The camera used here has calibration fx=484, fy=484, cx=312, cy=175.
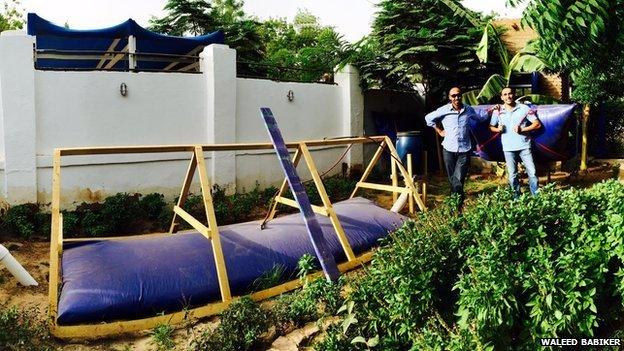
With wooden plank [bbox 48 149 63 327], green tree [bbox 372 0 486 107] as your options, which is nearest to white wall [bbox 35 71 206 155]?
wooden plank [bbox 48 149 63 327]

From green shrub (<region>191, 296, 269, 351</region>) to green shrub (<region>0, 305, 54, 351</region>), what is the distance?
114 centimetres

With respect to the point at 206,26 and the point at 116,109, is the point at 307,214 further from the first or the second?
the point at 206,26

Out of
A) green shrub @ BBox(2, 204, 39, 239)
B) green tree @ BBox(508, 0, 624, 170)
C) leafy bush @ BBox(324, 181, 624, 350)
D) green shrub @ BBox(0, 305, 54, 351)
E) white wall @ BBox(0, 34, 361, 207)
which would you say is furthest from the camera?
white wall @ BBox(0, 34, 361, 207)

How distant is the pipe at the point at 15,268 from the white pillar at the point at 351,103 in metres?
6.76

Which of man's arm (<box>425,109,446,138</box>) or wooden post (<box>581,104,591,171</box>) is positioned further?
wooden post (<box>581,104,591,171</box>)

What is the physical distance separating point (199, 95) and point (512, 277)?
6.46m

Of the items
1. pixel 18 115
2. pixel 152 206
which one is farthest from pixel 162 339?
pixel 18 115

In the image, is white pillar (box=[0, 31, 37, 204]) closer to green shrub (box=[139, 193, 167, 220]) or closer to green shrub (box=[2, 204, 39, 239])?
green shrub (box=[2, 204, 39, 239])

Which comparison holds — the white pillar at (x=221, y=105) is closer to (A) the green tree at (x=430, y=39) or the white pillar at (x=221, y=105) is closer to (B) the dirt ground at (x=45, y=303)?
(B) the dirt ground at (x=45, y=303)

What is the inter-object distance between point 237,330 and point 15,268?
2680 millimetres

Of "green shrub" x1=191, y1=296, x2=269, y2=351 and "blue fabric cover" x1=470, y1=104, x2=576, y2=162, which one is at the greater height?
"blue fabric cover" x1=470, y1=104, x2=576, y2=162

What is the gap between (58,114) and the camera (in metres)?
7.02

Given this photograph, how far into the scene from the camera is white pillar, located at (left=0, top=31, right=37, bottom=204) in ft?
21.6

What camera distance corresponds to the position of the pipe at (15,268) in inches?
189
